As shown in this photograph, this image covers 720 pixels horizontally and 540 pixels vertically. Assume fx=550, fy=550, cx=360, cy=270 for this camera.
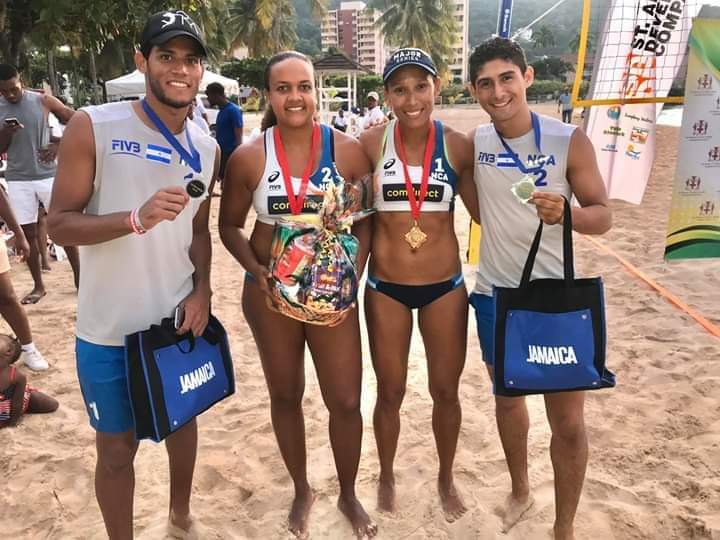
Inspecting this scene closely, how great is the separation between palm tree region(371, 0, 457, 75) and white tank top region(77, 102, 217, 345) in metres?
52.5

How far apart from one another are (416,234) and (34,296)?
5.06 metres

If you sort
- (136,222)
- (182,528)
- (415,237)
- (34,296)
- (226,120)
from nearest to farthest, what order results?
(136,222)
(415,237)
(182,528)
(34,296)
(226,120)

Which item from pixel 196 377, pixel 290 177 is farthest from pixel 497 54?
pixel 196 377

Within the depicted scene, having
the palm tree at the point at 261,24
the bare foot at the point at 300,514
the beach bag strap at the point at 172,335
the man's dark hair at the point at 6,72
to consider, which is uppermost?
the palm tree at the point at 261,24

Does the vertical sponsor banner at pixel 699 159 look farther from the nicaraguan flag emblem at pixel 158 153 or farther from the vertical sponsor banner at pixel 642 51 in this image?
the nicaraguan flag emblem at pixel 158 153

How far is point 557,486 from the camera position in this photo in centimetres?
260

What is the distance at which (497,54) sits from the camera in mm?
2438

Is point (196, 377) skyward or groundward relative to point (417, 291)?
groundward

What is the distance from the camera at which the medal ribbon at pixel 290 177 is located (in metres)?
2.47

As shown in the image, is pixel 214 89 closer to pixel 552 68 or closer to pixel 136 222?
pixel 136 222

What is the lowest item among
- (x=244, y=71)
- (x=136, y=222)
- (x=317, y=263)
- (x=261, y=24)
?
(x=317, y=263)

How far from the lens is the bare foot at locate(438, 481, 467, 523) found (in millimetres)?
2916

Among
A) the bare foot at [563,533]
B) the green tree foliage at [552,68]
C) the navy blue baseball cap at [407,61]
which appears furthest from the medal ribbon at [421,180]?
the green tree foliage at [552,68]

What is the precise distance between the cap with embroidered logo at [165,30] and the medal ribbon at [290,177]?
21.9 inches
